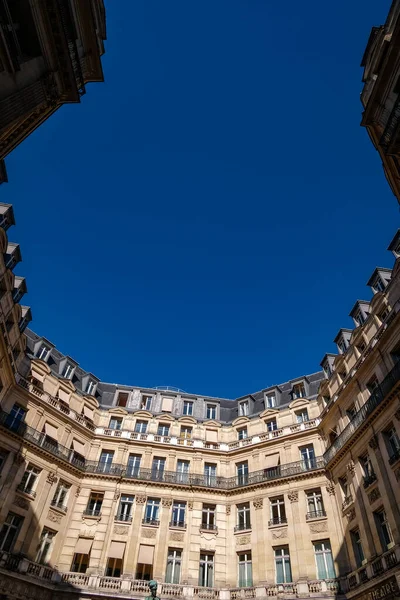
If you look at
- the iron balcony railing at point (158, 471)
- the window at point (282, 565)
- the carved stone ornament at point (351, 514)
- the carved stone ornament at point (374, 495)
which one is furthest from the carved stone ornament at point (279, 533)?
the carved stone ornament at point (374, 495)

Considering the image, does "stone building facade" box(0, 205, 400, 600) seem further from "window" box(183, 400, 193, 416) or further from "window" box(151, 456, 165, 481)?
"window" box(183, 400, 193, 416)

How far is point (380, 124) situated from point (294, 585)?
24056 mm

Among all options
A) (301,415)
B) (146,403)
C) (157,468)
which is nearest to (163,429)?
(146,403)

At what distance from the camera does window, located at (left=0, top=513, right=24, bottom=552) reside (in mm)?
23734

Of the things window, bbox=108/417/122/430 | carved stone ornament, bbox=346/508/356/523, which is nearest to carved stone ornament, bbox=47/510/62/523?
window, bbox=108/417/122/430

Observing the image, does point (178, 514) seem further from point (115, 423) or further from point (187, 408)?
point (187, 408)

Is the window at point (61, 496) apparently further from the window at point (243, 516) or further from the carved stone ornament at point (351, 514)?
the carved stone ornament at point (351, 514)

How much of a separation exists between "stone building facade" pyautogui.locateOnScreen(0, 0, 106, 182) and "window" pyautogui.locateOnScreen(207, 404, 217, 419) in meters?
25.7

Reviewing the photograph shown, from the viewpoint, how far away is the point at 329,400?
3005cm

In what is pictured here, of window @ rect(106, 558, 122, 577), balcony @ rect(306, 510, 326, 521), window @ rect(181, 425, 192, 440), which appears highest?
window @ rect(181, 425, 192, 440)

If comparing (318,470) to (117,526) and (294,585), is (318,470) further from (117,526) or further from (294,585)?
(117,526)

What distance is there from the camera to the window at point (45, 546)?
986 inches

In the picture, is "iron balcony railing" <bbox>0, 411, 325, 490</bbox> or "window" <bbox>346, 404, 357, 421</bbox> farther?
"iron balcony railing" <bbox>0, 411, 325, 490</bbox>

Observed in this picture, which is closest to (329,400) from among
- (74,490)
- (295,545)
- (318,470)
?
(318,470)
